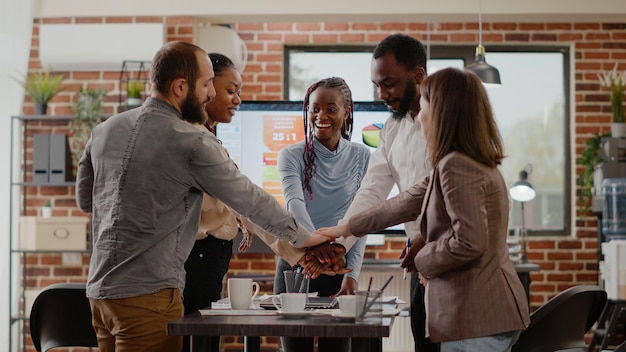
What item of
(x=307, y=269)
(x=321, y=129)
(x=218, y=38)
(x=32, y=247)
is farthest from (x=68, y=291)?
(x=218, y=38)

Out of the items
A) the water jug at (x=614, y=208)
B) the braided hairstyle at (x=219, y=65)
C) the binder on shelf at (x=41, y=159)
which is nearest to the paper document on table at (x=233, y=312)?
the braided hairstyle at (x=219, y=65)

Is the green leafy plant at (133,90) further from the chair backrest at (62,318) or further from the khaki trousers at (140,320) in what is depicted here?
the khaki trousers at (140,320)

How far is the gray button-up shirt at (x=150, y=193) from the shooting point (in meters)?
2.16

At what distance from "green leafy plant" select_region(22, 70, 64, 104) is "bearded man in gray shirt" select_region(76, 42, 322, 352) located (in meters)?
3.48

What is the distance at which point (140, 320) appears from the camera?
2.13 m

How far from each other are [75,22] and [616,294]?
13.3 feet

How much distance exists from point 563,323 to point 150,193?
1.57 metres

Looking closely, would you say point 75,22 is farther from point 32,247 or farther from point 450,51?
point 450,51

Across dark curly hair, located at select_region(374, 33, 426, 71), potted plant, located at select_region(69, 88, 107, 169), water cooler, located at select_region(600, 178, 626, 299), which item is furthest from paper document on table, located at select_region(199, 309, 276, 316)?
water cooler, located at select_region(600, 178, 626, 299)

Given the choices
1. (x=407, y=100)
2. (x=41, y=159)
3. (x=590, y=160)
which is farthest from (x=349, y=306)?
(x=590, y=160)

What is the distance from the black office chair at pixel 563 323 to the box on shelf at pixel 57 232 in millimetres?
3348

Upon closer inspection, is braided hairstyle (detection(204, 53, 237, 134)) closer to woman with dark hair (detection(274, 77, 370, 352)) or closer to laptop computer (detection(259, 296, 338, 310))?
woman with dark hair (detection(274, 77, 370, 352))

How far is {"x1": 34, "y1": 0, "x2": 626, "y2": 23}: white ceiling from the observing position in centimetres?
→ 558

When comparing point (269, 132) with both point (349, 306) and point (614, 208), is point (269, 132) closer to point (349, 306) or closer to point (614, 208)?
point (614, 208)
